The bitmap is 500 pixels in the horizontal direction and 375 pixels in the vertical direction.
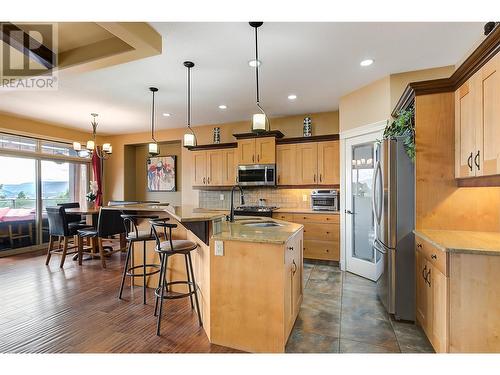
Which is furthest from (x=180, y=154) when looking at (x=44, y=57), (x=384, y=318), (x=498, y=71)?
(x=498, y=71)

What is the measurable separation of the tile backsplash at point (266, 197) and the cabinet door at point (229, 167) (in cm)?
37

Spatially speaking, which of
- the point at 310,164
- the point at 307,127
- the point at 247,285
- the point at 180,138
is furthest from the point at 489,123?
the point at 180,138

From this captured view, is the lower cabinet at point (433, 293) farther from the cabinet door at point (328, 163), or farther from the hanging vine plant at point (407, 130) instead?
the cabinet door at point (328, 163)

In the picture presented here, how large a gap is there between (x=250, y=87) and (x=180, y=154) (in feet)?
11.7

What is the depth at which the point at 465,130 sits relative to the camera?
7.04 ft

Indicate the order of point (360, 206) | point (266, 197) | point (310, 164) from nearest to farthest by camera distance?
point (360, 206)
point (310, 164)
point (266, 197)

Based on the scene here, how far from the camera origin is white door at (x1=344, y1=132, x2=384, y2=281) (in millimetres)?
3715

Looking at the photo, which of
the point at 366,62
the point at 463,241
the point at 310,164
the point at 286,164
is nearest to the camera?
the point at 463,241

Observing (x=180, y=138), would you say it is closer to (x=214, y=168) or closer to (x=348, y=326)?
(x=214, y=168)

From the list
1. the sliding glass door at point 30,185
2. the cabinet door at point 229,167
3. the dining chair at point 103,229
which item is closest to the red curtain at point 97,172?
the sliding glass door at point 30,185

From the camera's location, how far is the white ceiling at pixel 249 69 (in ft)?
8.02

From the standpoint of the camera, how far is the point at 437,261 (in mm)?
1939

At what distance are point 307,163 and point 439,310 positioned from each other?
323cm
